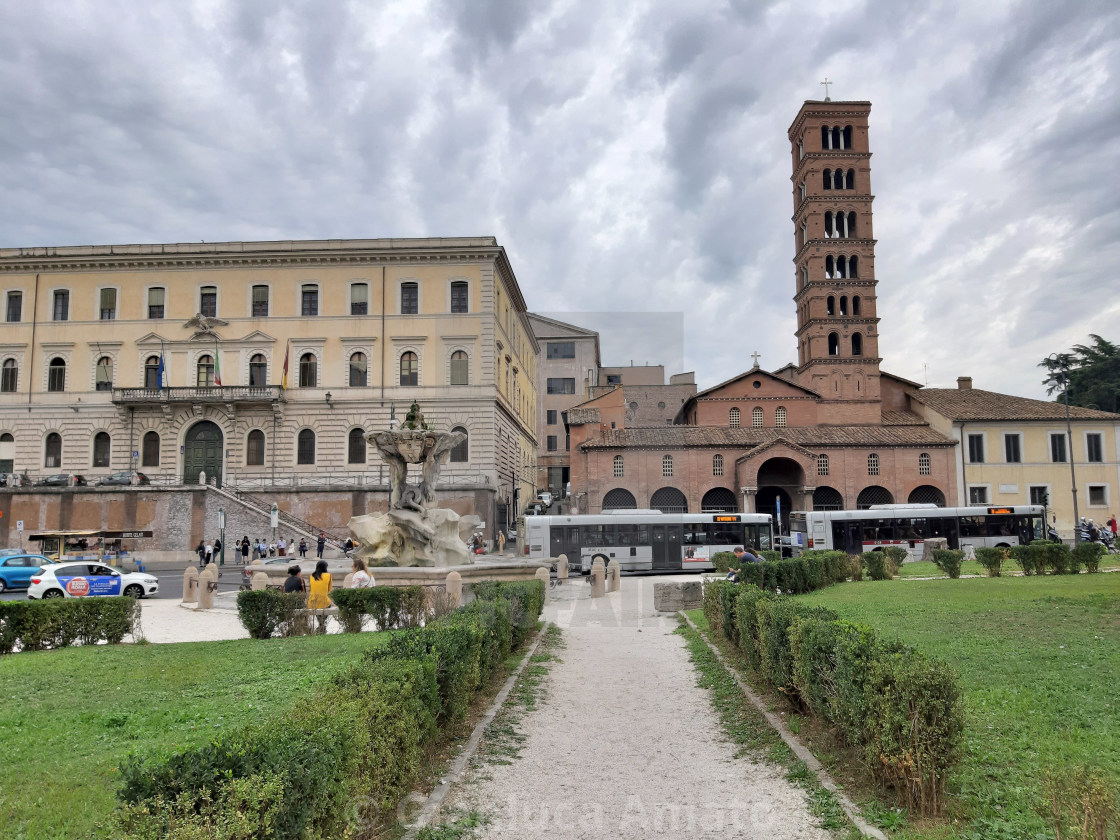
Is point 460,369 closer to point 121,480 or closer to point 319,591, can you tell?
point 121,480

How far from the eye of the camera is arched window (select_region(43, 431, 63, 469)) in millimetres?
46719

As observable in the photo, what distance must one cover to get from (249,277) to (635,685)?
140 feet

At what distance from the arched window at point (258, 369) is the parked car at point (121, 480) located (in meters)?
7.81

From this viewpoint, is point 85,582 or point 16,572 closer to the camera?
point 85,582

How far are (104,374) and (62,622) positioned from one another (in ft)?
130

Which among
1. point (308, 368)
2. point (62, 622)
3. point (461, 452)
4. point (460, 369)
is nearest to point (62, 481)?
point (308, 368)

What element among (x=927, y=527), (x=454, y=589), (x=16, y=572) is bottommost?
(x=16, y=572)

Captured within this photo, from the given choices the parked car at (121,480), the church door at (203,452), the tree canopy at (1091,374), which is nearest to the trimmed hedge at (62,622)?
the parked car at (121,480)

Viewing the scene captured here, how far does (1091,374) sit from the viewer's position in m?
67.5

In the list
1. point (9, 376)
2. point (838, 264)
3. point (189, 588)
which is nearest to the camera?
point (189, 588)

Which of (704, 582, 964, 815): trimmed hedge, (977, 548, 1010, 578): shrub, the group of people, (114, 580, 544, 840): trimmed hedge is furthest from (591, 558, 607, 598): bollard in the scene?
the group of people

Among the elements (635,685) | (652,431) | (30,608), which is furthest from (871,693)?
(652,431)

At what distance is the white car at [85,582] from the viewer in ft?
73.6

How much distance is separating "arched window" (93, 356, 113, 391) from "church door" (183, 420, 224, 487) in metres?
5.81
